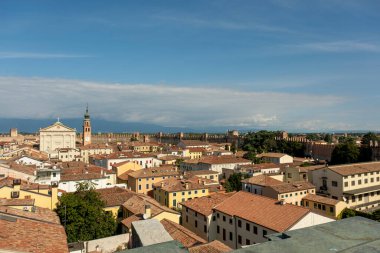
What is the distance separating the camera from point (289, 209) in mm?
22828

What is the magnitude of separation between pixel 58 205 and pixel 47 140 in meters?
77.4

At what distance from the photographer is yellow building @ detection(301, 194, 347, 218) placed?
31.9m

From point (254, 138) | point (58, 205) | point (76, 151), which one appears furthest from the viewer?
point (254, 138)

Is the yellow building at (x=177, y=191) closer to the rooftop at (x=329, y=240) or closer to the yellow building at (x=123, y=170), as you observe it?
the yellow building at (x=123, y=170)

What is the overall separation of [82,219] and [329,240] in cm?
2293

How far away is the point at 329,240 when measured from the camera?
4473 mm

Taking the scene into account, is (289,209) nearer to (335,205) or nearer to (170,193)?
(335,205)

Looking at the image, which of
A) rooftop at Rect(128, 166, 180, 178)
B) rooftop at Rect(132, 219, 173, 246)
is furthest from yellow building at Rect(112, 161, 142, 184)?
rooftop at Rect(132, 219, 173, 246)

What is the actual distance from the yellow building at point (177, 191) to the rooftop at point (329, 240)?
33.3 m

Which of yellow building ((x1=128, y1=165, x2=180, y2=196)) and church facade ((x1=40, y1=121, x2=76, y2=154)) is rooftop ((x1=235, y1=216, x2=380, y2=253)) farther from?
church facade ((x1=40, y1=121, x2=76, y2=154))

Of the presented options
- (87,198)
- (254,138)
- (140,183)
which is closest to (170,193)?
(140,183)

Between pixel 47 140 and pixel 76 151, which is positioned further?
pixel 47 140

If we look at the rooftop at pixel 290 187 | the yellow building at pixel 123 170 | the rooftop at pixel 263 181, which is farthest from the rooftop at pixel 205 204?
the yellow building at pixel 123 170

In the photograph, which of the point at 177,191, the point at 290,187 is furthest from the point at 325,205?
the point at 177,191
